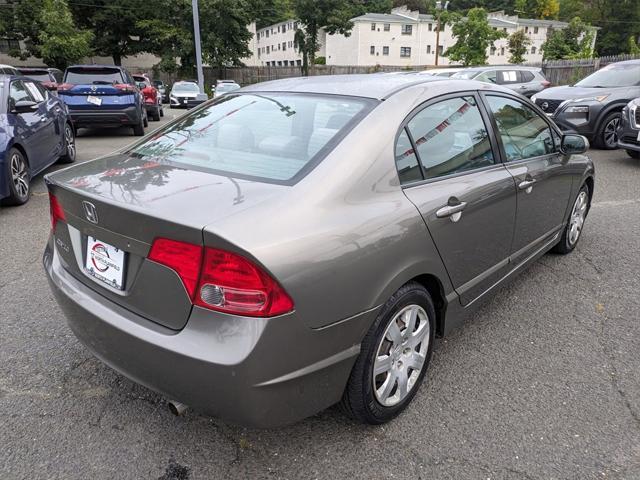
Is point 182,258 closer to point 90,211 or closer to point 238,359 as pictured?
point 238,359

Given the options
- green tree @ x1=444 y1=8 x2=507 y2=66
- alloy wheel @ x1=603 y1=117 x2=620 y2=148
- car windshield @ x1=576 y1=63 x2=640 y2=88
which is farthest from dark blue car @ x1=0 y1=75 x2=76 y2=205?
green tree @ x1=444 y1=8 x2=507 y2=66

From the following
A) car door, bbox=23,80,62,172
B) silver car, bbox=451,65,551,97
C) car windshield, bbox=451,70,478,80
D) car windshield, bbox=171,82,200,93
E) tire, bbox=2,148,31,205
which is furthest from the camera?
car windshield, bbox=171,82,200,93

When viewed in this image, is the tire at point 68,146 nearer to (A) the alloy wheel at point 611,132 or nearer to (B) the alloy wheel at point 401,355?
(B) the alloy wheel at point 401,355

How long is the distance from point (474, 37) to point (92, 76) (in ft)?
100.0

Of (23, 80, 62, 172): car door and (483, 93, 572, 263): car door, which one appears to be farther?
(23, 80, 62, 172): car door

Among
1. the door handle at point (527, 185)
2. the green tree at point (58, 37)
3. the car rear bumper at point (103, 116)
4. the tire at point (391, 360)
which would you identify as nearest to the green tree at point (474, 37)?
the green tree at point (58, 37)

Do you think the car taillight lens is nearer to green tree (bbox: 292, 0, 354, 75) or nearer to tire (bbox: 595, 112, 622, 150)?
tire (bbox: 595, 112, 622, 150)

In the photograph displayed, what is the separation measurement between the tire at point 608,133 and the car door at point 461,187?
8.47 meters

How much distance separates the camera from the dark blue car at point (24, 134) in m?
5.75

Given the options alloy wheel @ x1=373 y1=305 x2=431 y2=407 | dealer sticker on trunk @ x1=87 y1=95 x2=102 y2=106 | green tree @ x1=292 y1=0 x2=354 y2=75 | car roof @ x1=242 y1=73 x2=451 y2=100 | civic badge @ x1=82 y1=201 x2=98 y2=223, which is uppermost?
green tree @ x1=292 y1=0 x2=354 y2=75

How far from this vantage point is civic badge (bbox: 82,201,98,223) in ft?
6.89

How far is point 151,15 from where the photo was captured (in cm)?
4103

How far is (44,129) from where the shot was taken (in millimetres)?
7012

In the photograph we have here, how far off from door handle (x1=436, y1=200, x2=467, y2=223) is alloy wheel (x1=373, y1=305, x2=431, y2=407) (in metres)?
0.48
